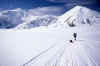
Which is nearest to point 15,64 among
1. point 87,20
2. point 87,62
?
point 87,62

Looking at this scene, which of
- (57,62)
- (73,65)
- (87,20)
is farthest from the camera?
(87,20)

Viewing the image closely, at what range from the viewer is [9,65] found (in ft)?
21.7

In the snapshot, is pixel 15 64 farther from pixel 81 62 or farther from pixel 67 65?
pixel 81 62

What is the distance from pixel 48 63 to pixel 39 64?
27.2 inches

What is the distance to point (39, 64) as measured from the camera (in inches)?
262

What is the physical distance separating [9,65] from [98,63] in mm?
6734

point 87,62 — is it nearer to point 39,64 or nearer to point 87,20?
point 39,64

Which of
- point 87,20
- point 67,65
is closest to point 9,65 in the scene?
point 67,65

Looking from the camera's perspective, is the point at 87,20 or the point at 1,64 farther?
the point at 87,20

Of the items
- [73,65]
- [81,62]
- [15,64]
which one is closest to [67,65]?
[73,65]

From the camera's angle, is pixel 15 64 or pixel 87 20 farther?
pixel 87 20

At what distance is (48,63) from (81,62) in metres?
2.60

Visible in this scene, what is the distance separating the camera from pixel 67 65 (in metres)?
6.43

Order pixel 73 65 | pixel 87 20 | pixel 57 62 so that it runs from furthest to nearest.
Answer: pixel 87 20, pixel 57 62, pixel 73 65
